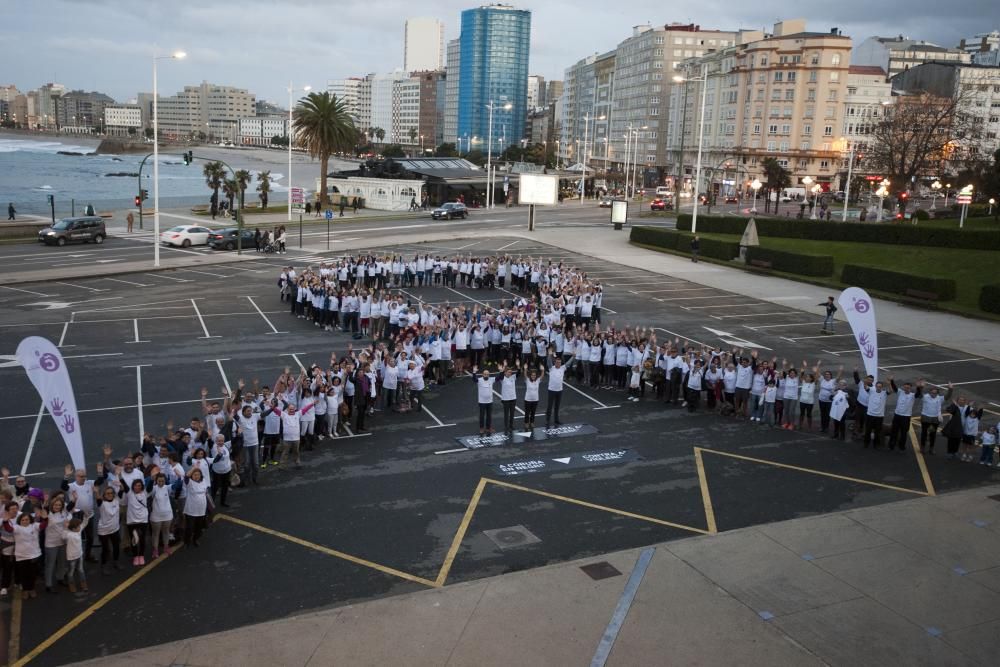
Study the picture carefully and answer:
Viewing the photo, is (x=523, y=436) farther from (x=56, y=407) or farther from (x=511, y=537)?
(x=56, y=407)

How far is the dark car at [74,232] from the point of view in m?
48.4

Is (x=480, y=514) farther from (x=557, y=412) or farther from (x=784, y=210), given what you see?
(x=784, y=210)

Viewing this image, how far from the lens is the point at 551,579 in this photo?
12.0 metres

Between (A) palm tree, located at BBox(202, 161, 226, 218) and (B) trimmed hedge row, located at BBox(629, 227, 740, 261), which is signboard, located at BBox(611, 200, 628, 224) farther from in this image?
(A) palm tree, located at BBox(202, 161, 226, 218)

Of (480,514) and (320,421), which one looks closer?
(480,514)

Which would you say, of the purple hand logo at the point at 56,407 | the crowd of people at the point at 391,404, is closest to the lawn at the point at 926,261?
the crowd of people at the point at 391,404

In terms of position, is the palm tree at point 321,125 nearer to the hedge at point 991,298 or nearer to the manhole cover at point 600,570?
the hedge at point 991,298

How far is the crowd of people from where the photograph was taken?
11.9m

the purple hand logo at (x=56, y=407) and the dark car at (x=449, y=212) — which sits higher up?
the dark car at (x=449, y=212)

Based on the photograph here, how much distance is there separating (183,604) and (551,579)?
5140 mm

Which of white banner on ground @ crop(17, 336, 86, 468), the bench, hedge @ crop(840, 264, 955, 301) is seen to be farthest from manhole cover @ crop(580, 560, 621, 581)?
hedge @ crop(840, 264, 955, 301)

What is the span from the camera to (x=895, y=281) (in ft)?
125

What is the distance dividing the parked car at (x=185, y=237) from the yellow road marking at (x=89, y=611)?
134ft

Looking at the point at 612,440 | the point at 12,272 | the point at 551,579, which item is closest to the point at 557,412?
the point at 612,440
